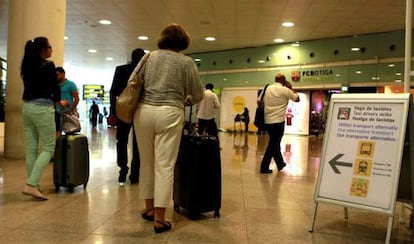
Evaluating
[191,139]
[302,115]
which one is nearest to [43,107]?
[191,139]

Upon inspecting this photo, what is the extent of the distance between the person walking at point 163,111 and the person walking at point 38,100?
4.11ft

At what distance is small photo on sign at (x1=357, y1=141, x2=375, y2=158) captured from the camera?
284cm

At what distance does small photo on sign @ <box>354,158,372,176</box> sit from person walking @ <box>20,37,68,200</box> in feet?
9.07

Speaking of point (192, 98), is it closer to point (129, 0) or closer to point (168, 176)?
point (168, 176)

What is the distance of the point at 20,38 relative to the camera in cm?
643

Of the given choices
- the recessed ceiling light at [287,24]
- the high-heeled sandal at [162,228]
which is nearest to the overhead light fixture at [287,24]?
the recessed ceiling light at [287,24]

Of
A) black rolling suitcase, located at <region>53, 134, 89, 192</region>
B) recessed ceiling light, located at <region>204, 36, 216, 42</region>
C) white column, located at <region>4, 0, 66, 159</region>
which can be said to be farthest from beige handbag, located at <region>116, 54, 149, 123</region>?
recessed ceiling light, located at <region>204, 36, 216, 42</region>

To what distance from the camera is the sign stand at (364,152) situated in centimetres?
271

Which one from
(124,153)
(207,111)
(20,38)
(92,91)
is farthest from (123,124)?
(92,91)

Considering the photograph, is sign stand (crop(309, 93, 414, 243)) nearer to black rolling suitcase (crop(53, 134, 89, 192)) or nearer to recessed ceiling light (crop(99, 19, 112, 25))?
black rolling suitcase (crop(53, 134, 89, 192))

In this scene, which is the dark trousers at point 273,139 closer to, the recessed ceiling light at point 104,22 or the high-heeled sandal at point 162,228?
the high-heeled sandal at point 162,228

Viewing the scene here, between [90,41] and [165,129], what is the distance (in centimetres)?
1441

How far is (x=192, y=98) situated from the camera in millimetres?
3061

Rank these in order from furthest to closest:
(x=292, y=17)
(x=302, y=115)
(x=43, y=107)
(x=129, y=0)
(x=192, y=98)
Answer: (x=302, y=115) → (x=292, y=17) → (x=129, y=0) → (x=43, y=107) → (x=192, y=98)
